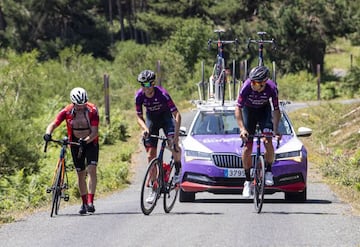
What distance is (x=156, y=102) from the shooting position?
1344 centimetres

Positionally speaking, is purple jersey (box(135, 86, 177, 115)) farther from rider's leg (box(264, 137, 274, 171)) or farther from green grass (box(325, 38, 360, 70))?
green grass (box(325, 38, 360, 70))

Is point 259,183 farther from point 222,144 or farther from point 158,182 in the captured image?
point 222,144

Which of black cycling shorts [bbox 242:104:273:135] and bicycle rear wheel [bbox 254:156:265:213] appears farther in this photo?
black cycling shorts [bbox 242:104:273:135]

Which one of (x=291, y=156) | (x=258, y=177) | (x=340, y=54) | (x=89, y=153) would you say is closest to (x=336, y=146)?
(x=291, y=156)

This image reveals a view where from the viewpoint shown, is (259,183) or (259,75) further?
(259,183)

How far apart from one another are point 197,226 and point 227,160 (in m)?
3.38

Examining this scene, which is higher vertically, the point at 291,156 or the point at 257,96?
the point at 257,96

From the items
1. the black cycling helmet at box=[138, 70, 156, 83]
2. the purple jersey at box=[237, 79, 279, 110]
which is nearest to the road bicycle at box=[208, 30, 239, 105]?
the purple jersey at box=[237, 79, 279, 110]

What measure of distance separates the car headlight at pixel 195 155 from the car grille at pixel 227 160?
0.11m

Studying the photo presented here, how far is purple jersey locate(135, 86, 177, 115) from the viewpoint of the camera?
43.8ft

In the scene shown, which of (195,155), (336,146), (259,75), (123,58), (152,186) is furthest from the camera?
(123,58)

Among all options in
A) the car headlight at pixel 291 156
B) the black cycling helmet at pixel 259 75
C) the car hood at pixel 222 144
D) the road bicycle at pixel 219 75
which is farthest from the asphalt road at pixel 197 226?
the road bicycle at pixel 219 75

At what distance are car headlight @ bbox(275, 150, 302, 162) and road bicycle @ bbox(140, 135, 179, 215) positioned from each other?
7.14 feet

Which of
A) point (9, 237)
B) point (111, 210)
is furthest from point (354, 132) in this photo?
point (9, 237)
